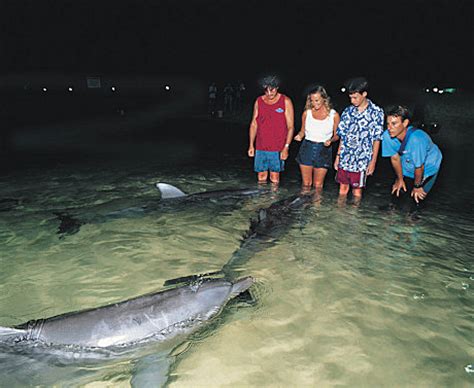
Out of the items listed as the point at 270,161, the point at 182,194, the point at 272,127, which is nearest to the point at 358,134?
the point at 272,127

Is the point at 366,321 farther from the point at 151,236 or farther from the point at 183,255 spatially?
the point at 151,236

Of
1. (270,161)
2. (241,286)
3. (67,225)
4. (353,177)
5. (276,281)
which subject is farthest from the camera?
(270,161)

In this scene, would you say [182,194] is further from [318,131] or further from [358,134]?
[358,134]

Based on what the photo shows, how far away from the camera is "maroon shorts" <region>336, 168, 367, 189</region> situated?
24.7 ft

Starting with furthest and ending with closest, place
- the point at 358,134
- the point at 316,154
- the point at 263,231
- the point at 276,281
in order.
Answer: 1. the point at 316,154
2. the point at 358,134
3. the point at 263,231
4. the point at 276,281

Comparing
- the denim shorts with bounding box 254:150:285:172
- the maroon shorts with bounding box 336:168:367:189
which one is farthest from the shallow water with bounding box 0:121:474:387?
the denim shorts with bounding box 254:150:285:172

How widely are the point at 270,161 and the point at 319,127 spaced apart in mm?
1411

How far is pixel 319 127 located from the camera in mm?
7641

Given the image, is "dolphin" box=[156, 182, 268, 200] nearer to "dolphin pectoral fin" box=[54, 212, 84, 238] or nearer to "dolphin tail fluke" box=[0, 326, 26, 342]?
"dolphin pectoral fin" box=[54, 212, 84, 238]

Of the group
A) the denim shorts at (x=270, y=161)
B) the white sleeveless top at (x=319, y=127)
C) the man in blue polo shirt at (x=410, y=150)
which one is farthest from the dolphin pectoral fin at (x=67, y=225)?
the man in blue polo shirt at (x=410, y=150)

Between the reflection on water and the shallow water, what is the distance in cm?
2

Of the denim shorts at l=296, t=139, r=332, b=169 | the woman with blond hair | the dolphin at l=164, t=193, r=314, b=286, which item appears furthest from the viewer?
the denim shorts at l=296, t=139, r=332, b=169

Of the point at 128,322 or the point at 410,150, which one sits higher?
the point at 410,150

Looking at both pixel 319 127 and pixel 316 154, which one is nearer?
pixel 319 127
